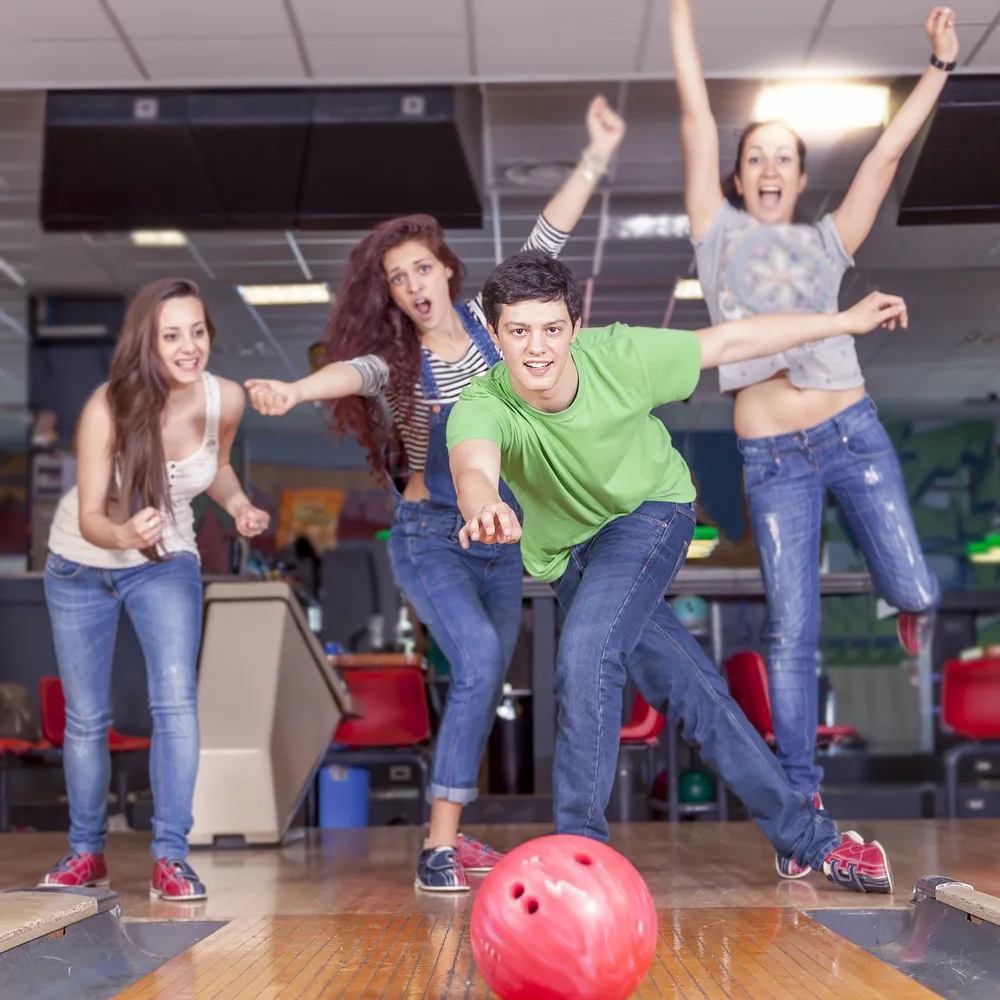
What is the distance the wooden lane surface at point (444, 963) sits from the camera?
1.77 meters

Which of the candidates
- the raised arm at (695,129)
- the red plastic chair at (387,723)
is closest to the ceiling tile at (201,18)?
the raised arm at (695,129)

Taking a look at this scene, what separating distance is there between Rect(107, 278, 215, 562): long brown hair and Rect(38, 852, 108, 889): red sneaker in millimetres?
739

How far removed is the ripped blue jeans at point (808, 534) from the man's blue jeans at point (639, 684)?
1.00 feet

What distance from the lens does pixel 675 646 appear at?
8.19 feet

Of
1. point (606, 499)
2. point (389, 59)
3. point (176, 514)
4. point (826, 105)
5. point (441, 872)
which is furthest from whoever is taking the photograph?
point (826, 105)

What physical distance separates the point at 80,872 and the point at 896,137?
101 inches

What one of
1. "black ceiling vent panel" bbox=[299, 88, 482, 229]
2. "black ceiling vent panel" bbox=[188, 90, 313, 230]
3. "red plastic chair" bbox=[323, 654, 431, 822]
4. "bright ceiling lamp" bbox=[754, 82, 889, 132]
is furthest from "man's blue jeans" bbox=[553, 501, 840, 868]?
"bright ceiling lamp" bbox=[754, 82, 889, 132]

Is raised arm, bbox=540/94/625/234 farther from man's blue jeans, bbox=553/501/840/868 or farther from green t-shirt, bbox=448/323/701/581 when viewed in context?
man's blue jeans, bbox=553/501/840/868

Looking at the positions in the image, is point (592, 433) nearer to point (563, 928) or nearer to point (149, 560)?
point (563, 928)

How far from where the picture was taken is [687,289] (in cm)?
877

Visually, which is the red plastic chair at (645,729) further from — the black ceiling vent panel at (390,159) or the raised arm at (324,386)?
the black ceiling vent panel at (390,159)

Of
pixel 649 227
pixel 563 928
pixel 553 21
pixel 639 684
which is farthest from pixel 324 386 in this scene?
pixel 649 227

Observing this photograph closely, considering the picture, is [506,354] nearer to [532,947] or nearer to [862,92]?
[532,947]

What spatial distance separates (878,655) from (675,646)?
9333 millimetres
